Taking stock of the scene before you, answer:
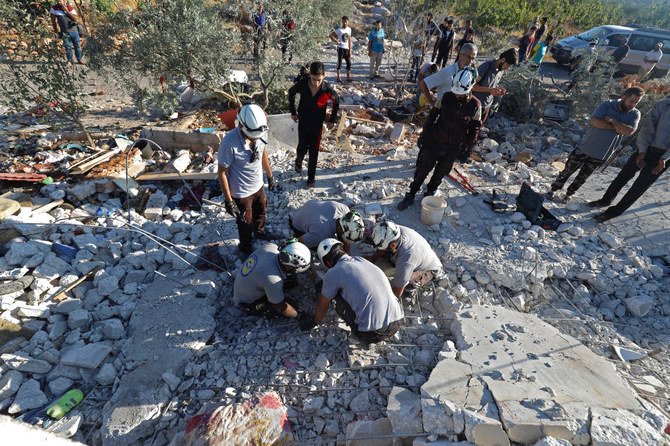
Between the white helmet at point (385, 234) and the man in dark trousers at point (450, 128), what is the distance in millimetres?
1621

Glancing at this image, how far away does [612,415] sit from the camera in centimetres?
265

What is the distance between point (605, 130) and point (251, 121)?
4702 millimetres

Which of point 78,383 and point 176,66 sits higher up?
point 176,66

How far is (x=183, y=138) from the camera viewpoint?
6.58 metres

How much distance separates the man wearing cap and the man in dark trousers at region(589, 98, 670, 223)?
4907mm

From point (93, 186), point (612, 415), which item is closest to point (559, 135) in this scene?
point (612, 415)

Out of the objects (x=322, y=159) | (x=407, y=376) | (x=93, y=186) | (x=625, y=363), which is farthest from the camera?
(x=322, y=159)

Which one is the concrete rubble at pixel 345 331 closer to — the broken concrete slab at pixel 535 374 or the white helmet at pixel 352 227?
the broken concrete slab at pixel 535 374

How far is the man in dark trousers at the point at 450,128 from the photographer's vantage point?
13.6 feet

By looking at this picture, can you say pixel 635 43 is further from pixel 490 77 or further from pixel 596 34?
pixel 490 77

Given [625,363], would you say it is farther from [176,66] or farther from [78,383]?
[176,66]

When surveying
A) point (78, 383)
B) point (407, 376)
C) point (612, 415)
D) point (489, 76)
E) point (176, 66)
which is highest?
point (489, 76)

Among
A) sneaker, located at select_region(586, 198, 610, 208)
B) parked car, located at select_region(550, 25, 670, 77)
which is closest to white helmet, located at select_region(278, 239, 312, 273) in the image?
sneaker, located at select_region(586, 198, 610, 208)

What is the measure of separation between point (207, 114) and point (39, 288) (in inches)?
197
